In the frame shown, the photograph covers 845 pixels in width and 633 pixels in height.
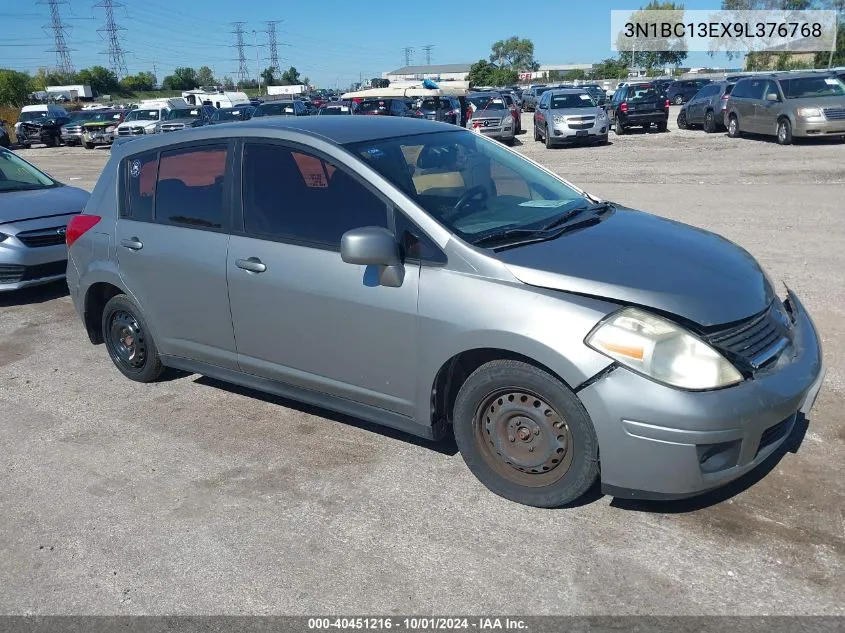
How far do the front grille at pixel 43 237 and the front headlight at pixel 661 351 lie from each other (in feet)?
21.0

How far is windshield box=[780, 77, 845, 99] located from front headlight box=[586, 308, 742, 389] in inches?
750

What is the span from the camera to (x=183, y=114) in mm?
30469

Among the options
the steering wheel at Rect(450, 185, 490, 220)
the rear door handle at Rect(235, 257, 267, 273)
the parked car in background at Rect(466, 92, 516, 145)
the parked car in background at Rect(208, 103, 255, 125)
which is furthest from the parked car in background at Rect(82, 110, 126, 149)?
the steering wheel at Rect(450, 185, 490, 220)

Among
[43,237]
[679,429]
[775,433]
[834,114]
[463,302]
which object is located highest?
[834,114]

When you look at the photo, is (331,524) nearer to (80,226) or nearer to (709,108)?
(80,226)

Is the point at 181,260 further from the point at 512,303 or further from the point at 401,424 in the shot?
the point at 512,303

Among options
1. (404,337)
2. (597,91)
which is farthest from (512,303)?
(597,91)

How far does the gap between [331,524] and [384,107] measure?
2709cm

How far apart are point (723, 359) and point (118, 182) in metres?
4.03

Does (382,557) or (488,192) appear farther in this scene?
(488,192)

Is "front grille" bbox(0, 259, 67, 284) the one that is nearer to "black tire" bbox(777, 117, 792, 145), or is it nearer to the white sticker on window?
the white sticker on window

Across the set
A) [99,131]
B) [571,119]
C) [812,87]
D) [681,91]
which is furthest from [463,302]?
[681,91]

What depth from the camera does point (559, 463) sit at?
3.46 meters

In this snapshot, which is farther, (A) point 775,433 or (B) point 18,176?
(B) point 18,176
